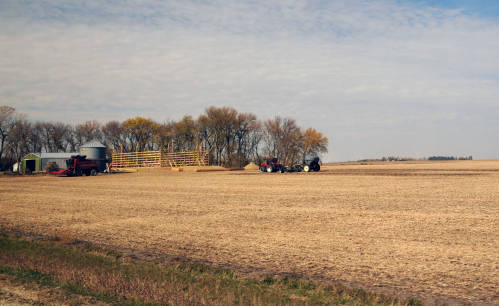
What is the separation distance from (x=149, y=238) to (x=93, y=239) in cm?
168

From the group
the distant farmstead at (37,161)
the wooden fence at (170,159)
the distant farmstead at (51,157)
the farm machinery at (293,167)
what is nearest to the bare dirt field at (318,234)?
the farm machinery at (293,167)

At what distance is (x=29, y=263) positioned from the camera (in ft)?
33.4

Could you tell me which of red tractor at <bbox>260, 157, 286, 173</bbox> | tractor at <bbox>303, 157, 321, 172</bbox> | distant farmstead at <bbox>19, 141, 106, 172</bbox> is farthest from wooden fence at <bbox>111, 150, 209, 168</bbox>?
tractor at <bbox>303, 157, 321, 172</bbox>

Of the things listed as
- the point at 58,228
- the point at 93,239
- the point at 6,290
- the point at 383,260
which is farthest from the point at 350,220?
the point at 6,290

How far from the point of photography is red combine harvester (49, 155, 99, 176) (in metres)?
55.9

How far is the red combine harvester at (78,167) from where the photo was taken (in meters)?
55.9

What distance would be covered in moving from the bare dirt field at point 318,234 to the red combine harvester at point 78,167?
3094 centimetres

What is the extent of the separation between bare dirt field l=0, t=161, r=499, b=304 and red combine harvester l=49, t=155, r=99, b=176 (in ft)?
101

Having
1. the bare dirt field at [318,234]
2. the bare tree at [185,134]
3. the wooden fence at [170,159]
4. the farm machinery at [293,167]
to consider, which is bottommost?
the bare dirt field at [318,234]

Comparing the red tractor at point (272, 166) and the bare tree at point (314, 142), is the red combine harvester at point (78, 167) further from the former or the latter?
the bare tree at point (314, 142)

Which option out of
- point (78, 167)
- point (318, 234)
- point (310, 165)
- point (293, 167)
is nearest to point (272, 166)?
point (293, 167)

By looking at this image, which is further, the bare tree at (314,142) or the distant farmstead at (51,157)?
the bare tree at (314,142)

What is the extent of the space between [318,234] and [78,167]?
157ft

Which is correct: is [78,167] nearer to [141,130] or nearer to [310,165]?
[310,165]
